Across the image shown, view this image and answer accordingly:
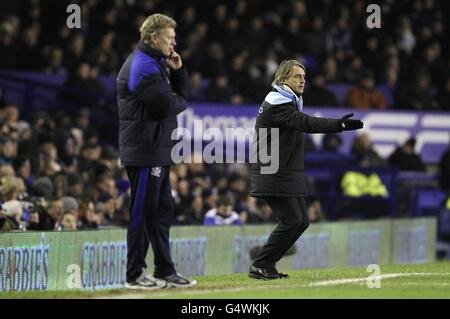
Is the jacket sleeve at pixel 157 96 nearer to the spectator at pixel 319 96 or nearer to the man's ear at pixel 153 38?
the man's ear at pixel 153 38

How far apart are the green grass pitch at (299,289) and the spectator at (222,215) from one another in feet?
18.4

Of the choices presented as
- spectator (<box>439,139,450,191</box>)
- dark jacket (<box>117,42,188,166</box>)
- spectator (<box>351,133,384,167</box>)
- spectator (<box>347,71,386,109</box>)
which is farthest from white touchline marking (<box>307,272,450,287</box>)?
spectator (<box>347,71,386,109</box>)

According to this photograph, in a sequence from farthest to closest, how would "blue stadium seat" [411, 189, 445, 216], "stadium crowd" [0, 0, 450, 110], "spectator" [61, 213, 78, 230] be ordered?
"blue stadium seat" [411, 189, 445, 216], "stadium crowd" [0, 0, 450, 110], "spectator" [61, 213, 78, 230]

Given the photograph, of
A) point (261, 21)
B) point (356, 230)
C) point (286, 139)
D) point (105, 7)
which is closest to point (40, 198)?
point (286, 139)

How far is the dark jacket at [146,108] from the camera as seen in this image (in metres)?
9.80

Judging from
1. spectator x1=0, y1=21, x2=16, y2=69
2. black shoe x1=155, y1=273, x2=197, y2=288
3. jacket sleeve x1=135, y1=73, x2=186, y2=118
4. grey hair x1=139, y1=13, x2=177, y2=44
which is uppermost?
spectator x1=0, y1=21, x2=16, y2=69

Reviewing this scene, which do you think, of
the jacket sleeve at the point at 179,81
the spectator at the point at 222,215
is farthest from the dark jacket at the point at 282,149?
the spectator at the point at 222,215

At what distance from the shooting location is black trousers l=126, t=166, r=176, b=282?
10008 millimetres

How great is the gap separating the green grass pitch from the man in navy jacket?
0.34 metres

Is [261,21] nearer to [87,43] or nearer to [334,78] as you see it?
[334,78]

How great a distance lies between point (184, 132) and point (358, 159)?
10.8 feet

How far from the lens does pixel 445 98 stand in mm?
24672

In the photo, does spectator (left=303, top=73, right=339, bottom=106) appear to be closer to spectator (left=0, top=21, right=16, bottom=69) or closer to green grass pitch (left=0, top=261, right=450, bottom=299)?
spectator (left=0, top=21, right=16, bottom=69)

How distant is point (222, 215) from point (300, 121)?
7305 mm
